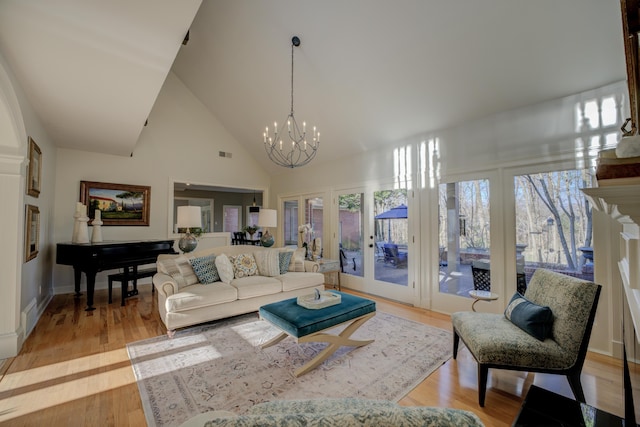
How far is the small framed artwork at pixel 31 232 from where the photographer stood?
122 inches

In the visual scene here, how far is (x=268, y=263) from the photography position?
13.9ft

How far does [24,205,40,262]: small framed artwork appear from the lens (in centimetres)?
311

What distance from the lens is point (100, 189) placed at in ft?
17.0

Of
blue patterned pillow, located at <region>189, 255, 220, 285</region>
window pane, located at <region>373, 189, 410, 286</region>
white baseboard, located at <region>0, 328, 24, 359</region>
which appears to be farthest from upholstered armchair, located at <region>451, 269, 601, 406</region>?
white baseboard, located at <region>0, 328, 24, 359</region>

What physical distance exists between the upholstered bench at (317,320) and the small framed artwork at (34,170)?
10.0ft

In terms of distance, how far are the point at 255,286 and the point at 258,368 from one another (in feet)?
4.33

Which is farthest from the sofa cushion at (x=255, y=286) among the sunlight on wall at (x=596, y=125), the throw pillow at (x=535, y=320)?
the sunlight on wall at (x=596, y=125)

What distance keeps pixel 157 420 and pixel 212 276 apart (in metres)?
2.05

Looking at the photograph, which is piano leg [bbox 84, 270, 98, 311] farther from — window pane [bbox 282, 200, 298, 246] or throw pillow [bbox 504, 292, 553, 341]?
throw pillow [bbox 504, 292, 553, 341]

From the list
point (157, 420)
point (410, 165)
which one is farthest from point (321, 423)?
point (410, 165)

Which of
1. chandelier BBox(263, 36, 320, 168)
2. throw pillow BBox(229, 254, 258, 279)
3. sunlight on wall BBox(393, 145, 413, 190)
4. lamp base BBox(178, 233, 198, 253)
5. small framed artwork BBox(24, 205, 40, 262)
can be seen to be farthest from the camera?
chandelier BBox(263, 36, 320, 168)

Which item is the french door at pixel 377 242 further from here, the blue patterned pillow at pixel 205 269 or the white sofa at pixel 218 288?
the blue patterned pillow at pixel 205 269

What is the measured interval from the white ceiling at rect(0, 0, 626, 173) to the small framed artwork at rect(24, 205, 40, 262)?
4.07 feet

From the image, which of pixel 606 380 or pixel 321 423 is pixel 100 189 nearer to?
pixel 321 423
